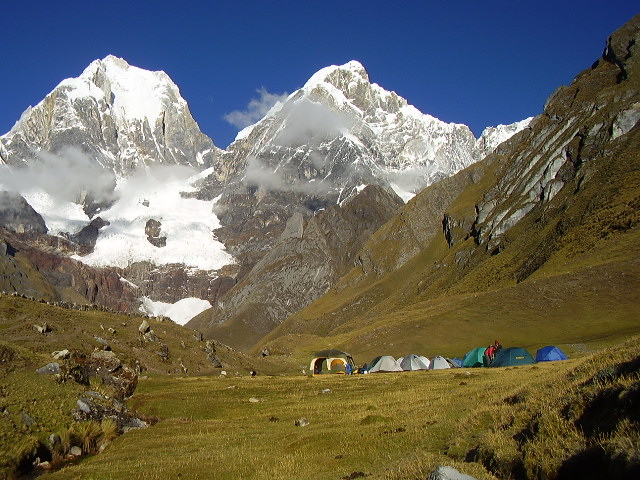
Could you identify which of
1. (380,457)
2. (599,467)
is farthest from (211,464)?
(599,467)

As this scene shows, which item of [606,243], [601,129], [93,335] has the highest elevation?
[601,129]

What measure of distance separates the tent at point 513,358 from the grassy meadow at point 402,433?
1031 inches

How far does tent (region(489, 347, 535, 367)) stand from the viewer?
63438 mm

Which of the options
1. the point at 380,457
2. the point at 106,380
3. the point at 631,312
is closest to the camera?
the point at 380,457

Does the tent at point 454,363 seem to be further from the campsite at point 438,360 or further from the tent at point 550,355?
the tent at point 550,355

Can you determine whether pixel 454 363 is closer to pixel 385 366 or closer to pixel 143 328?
pixel 385 366

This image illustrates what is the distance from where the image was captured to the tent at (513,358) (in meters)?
63.4

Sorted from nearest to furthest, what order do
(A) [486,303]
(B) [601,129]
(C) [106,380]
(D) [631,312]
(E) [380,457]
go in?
(E) [380,457] → (C) [106,380] → (D) [631,312] → (A) [486,303] → (B) [601,129]

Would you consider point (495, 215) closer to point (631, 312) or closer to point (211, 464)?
point (631, 312)

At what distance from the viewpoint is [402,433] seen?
76.4 ft

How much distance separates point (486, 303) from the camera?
368 ft

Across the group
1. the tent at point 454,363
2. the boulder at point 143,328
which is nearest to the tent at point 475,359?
the tent at point 454,363

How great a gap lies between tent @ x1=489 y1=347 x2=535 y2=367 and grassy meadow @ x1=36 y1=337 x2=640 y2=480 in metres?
26.2

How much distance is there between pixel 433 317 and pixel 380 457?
9661 cm
